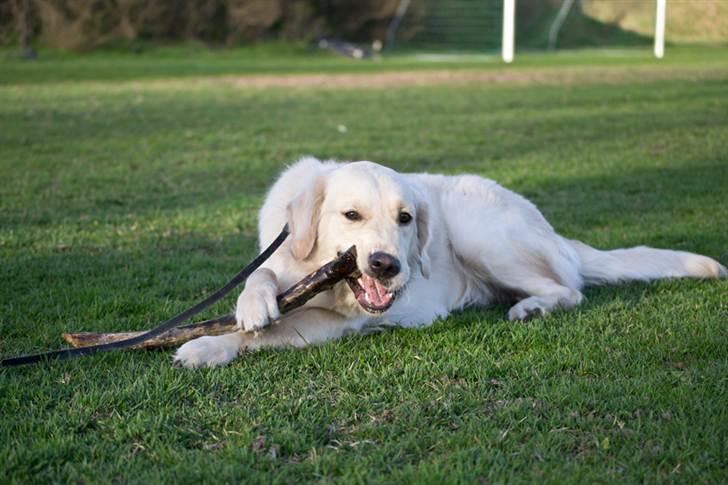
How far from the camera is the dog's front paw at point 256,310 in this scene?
13.1 feet

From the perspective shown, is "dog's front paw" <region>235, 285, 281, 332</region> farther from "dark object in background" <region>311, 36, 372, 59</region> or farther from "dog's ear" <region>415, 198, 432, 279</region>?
"dark object in background" <region>311, 36, 372, 59</region>

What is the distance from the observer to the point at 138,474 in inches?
112

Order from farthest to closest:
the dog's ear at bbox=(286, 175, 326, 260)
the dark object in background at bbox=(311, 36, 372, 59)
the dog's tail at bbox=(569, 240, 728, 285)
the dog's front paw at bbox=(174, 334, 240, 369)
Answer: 1. the dark object in background at bbox=(311, 36, 372, 59)
2. the dog's tail at bbox=(569, 240, 728, 285)
3. the dog's ear at bbox=(286, 175, 326, 260)
4. the dog's front paw at bbox=(174, 334, 240, 369)

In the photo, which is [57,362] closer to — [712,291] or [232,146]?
[712,291]

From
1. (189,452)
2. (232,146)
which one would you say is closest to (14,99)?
(232,146)

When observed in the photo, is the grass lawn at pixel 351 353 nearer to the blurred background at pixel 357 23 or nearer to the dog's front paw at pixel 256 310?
the dog's front paw at pixel 256 310

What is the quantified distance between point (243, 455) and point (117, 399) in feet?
2.39

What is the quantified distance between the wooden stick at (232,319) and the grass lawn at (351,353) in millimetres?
156

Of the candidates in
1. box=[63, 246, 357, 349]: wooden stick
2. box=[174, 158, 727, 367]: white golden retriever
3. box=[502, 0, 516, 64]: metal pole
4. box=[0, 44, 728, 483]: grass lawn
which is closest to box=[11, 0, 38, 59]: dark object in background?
box=[502, 0, 516, 64]: metal pole

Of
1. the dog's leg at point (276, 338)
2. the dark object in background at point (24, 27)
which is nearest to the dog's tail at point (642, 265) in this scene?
the dog's leg at point (276, 338)

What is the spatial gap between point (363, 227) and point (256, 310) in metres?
0.61

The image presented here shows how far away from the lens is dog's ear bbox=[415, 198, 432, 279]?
177 inches

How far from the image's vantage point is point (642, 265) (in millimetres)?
5266

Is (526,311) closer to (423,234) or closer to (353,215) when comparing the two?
(423,234)
